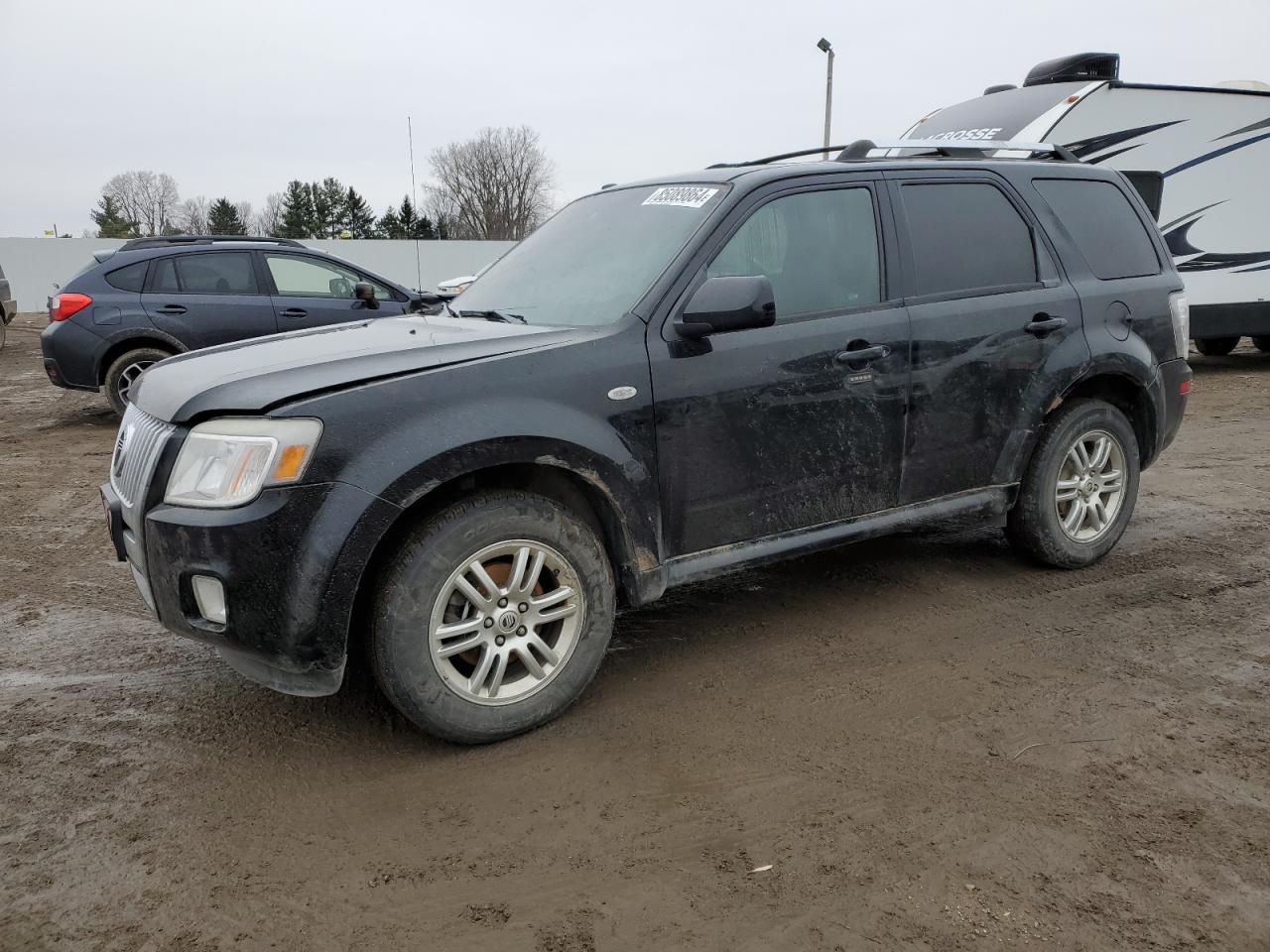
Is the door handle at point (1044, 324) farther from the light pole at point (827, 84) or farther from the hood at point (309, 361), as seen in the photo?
the light pole at point (827, 84)

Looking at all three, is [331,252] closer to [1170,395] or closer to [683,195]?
[683,195]

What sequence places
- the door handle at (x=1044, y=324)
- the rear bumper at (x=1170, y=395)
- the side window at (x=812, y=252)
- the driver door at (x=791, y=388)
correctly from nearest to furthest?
the driver door at (x=791, y=388) < the side window at (x=812, y=252) < the door handle at (x=1044, y=324) < the rear bumper at (x=1170, y=395)

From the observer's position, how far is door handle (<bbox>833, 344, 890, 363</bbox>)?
391 centimetres

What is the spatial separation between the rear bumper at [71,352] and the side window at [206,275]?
757mm

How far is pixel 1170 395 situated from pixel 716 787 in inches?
136

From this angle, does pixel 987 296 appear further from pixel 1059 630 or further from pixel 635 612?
pixel 635 612

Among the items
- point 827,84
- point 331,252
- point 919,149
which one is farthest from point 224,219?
point 919,149

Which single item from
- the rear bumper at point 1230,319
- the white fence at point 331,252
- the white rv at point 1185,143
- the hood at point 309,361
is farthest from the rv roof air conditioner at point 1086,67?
the white fence at point 331,252

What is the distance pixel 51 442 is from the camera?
9031 mm

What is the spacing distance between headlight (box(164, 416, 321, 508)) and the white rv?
9.20 m

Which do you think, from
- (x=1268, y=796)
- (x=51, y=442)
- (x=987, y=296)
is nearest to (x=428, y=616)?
(x=1268, y=796)

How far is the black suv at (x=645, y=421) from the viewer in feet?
9.75

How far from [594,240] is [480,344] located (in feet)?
3.34

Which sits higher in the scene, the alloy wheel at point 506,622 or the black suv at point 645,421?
the black suv at point 645,421
